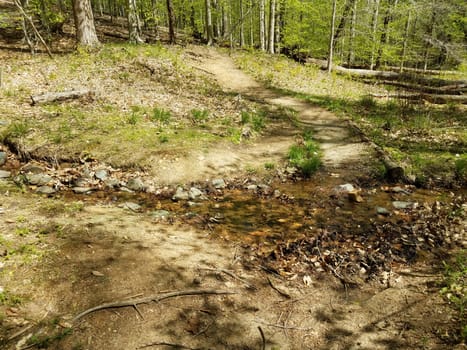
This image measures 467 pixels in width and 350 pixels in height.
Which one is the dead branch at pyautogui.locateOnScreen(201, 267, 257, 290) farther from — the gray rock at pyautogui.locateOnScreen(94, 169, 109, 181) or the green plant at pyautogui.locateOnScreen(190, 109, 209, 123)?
the green plant at pyautogui.locateOnScreen(190, 109, 209, 123)

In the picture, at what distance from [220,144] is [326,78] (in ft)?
40.2

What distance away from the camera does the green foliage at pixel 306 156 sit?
25.8ft

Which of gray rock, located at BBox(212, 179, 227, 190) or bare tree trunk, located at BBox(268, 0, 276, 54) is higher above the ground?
bare tree trunk, located at BBox(268, 0, 276, 54)

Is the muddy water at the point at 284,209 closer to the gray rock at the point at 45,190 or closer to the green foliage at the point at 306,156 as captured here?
the gray rock at the point at 45,190

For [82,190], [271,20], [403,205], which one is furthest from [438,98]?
[82,190]

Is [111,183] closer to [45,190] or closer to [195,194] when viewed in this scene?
[45,190]

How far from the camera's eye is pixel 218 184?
738 cm

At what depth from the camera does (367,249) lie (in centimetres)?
484

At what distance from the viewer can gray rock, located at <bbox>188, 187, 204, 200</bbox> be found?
267 inches

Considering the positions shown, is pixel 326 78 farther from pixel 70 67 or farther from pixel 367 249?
Result: pixel 367 249

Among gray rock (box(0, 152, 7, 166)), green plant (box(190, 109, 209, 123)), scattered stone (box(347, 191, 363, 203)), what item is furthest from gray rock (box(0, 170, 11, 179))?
scattered stone (box(347, 191, 363, 203))

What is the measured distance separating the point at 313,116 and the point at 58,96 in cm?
939

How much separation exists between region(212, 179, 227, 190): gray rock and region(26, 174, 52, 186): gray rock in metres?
3.68

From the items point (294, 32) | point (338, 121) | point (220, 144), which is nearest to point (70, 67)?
point (220, 144)
